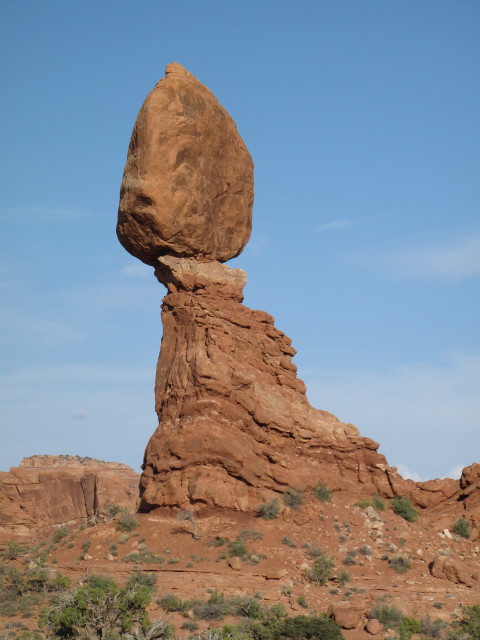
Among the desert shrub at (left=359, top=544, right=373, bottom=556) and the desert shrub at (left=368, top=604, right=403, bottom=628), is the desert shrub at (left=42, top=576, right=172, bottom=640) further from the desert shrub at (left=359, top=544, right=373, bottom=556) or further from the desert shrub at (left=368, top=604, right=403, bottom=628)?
the desert shrub at (left=359, top=544, right=373, bottom=556)

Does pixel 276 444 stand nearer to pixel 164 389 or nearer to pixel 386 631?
pixel 164 389

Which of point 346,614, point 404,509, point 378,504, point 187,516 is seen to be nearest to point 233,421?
point 187,516

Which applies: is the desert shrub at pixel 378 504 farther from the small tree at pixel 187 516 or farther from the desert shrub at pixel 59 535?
the desert shrub at pixel 59 535

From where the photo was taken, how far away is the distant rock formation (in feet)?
100

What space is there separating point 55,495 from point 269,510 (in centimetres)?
1946

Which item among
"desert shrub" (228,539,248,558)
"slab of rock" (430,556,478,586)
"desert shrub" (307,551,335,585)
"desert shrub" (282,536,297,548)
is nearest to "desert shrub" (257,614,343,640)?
"desert shrub" (307,551,335,585)

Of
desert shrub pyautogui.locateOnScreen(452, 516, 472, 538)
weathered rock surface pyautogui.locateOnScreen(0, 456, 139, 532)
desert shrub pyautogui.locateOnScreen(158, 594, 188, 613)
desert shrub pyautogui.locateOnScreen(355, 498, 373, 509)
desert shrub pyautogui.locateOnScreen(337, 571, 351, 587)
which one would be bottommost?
desert shrub pyautogui.locateOnScreen(158, 594, 188, 613)

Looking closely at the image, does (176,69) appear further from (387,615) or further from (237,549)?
(387,615)

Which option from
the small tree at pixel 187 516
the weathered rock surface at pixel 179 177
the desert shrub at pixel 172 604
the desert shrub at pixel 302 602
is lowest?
the desert shrub at pixel 172 604

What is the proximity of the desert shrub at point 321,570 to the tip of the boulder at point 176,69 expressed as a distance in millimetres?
17362

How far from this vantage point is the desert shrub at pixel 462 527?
3219 centimetres

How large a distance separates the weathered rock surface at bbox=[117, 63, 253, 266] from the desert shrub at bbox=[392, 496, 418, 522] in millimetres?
10613

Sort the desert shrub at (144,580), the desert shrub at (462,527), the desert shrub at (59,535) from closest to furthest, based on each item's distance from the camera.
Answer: the desert shrub at (144,580)
the desert shrub at (59,535)
the desert shrub at (462,527)

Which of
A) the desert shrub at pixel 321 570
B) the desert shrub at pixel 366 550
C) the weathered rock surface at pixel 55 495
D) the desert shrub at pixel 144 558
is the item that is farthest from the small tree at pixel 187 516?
the weathered rock surface at pixel 55 495
